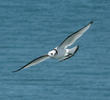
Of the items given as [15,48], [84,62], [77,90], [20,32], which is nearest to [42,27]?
[20,32]

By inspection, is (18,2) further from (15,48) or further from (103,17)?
(15,48)

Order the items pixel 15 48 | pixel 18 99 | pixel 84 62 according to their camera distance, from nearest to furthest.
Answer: pixel 18 99 < pixel 84 62 < pixel 15 48

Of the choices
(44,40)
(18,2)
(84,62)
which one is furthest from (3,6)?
(84,62)

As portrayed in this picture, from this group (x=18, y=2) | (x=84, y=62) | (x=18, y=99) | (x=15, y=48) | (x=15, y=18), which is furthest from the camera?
(x=18, y=2)

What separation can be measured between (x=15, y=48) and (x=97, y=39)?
10.7 feet

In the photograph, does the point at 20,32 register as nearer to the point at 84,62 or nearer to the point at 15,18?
the point at 15,18

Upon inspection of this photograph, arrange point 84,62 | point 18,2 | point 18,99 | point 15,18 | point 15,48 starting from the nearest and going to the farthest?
1. point 18,99
2. point 84,62
3. point 15,48
4. point 15,18
5. point 18,2

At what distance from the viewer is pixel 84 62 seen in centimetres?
2789

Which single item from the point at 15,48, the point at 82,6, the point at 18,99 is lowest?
the point at 18,99

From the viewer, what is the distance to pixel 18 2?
37312 millimetres

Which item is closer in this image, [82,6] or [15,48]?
[15,48]

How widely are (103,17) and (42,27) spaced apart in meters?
2.88

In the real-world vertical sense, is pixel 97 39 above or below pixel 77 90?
above

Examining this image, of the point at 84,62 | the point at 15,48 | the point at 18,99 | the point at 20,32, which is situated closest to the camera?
the point at 18,99
